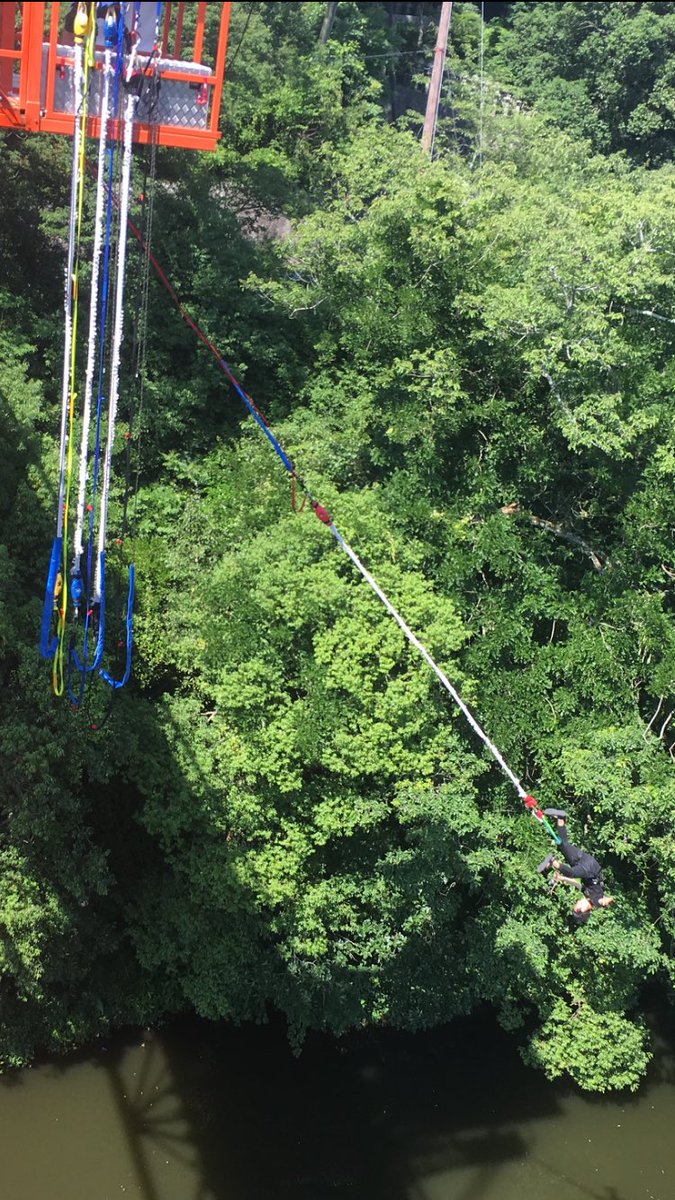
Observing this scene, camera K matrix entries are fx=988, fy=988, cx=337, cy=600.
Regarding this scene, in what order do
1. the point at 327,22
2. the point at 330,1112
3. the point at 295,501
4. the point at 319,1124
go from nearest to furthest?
the point at 319,1124, the point at 330,1112, the point at 295,501, the point at 327,22

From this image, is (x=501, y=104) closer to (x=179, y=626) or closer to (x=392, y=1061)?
(x=179, y=626)

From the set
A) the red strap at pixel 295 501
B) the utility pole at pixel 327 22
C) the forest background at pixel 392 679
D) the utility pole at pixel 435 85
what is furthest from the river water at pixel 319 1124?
the utility pole at pixel 327 22

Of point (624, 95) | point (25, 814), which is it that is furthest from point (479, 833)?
point (624, 95)

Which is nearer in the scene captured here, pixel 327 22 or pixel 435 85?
pixel 435 85

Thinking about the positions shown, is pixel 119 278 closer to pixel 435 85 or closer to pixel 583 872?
pixel 583 872

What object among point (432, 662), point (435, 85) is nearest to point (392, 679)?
point (432, 662)

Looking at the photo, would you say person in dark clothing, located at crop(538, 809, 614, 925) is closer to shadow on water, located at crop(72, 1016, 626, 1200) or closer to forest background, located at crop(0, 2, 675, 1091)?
forest background, located at crop(0, 2, 675, 1091)
